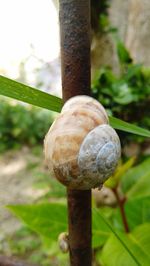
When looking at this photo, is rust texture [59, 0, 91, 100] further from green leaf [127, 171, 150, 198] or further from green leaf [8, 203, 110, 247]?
green leaf [127, 171, 150, 198]

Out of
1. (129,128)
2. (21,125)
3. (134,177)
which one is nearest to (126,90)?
(134,177)

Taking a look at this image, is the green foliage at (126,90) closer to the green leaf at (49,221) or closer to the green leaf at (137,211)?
the green leaf at (137,211)

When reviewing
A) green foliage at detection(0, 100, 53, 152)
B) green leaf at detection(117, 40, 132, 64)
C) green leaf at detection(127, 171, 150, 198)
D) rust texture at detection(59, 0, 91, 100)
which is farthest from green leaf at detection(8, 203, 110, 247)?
green foliage at detection(0, 100, 53, 152)

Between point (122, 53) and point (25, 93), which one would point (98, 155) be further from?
point (122, 53)

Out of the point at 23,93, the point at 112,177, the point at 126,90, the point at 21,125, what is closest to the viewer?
the point at 23,93

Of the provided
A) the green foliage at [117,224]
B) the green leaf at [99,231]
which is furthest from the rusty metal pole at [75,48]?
the green leaf at [99,231]

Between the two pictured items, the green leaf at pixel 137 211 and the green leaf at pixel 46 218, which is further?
the green leaf at pixel 137 211

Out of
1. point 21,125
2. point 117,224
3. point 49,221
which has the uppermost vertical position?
point 49,221

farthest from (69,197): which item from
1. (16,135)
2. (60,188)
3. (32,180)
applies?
(16,135)
